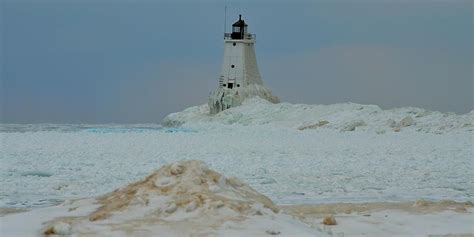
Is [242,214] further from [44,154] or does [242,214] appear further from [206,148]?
[206,148]

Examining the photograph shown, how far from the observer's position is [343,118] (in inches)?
1363

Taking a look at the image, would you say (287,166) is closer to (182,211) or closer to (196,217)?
(182,211)

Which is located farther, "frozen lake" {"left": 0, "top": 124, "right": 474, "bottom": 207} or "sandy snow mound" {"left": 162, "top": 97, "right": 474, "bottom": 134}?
"sandy snow mound" {"left": 162, "top": 97, "right": 474, "bottom": 134}

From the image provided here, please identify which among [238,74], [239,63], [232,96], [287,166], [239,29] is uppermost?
[239,29]

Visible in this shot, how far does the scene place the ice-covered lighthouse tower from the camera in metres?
52.3

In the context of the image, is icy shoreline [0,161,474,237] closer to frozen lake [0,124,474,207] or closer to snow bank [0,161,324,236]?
snow bank [0,161,324,236]

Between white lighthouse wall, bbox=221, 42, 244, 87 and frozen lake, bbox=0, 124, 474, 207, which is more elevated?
white lighthouse wall, bbox=221, 42, 244, 87

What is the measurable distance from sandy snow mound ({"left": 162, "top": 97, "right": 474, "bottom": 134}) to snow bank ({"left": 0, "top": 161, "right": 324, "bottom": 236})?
68.4 feet

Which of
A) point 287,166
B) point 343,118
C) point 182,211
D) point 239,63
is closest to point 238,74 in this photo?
point 239,63

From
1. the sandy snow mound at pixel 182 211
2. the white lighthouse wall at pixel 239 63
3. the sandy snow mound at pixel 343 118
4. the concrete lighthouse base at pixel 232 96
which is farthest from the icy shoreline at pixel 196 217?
the white lighthouse wall at pixel 239 63

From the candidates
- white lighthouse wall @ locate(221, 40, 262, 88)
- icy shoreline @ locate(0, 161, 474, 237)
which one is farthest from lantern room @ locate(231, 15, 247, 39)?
icy shoreline @ locate(0, 161, 474, 237)

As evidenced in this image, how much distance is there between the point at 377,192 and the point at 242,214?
16.5ft

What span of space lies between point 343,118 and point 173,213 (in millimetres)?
28693

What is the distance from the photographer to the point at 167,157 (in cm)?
1705
